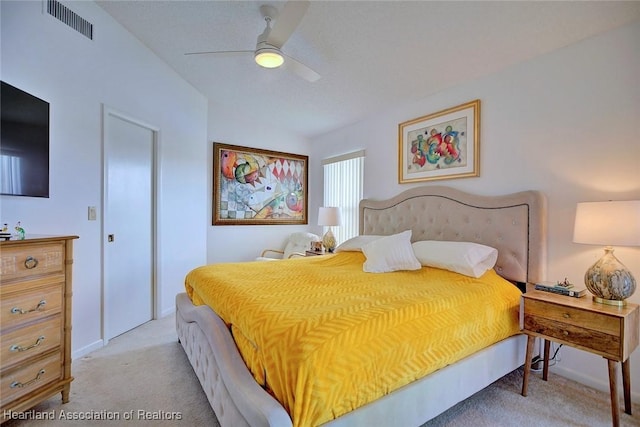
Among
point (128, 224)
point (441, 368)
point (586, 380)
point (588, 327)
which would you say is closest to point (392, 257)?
point (441, 368)

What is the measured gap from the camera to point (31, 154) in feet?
6.15

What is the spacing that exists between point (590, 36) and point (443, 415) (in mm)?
2786

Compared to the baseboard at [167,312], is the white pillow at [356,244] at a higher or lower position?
higher

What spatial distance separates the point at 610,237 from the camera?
5.54 feet

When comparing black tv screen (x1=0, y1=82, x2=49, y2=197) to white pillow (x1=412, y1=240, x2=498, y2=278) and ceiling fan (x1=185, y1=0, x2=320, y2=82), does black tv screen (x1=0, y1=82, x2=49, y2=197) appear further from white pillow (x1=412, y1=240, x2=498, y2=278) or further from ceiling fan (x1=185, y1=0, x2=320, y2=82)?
white pillow (x1=412, y1=240, x2=498, y2=278)

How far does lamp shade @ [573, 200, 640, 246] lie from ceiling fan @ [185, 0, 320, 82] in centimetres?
210

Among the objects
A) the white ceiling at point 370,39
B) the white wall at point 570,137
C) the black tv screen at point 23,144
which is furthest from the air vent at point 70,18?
the white wall at point 570,137

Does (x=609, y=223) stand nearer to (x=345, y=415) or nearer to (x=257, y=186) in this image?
(x=345, y=415)

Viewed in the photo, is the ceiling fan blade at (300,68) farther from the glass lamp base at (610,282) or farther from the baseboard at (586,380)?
the baseboard at (586,380)

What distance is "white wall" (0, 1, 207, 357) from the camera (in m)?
2.02

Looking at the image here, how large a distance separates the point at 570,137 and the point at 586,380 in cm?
178

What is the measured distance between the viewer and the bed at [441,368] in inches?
50.1

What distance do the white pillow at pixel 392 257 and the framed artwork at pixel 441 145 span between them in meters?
0.89

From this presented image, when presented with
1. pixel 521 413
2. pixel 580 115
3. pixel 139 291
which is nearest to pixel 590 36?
pixel 580 115
